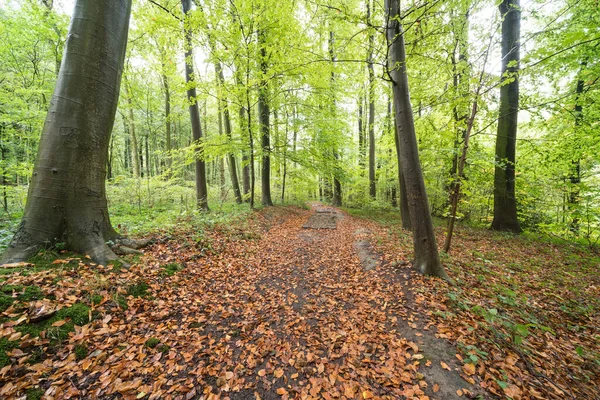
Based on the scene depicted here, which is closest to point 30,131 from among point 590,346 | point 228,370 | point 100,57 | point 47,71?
point 47,71

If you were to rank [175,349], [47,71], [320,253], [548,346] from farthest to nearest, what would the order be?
1. [47,71]
2. [320,253]
3. [548,346]
4. [175,349]

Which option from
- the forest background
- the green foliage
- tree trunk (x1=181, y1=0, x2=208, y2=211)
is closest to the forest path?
the green foliage

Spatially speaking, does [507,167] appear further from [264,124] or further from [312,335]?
[264,124]

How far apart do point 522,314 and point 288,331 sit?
12.4 ft

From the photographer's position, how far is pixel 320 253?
6473mm

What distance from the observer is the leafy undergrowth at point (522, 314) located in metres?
2.43

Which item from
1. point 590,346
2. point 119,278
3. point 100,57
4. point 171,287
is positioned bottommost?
point 590,346

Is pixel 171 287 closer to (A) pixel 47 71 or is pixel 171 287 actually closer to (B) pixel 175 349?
(B) pixel 175 349

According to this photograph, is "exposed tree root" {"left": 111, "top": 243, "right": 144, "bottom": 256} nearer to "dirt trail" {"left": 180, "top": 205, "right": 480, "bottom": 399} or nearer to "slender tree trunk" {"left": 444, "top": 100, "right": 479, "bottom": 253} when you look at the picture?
"dirt trail" {"left": 180, "top": 205, "right": 480, "bottom": 399}

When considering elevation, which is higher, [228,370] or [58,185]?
[58,185]

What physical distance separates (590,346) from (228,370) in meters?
4.97

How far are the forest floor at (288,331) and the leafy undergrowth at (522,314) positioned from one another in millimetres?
22

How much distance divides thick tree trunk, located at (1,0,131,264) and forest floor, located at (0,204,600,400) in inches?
17.6

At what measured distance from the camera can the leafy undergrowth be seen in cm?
243
